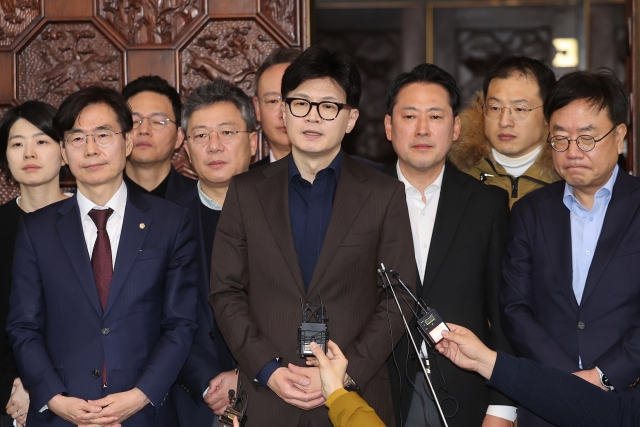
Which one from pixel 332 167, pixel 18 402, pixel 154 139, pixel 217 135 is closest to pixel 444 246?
pixel 332 167

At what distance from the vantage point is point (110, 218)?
2.79 metres

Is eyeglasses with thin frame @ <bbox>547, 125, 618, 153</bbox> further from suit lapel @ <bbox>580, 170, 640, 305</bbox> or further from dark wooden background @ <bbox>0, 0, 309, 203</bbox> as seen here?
dark wooden background @ <bbox>0, 0, 309, 203</bbox>

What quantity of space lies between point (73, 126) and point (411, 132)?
121 cm

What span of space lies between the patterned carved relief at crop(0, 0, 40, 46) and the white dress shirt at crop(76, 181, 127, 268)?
201 cm

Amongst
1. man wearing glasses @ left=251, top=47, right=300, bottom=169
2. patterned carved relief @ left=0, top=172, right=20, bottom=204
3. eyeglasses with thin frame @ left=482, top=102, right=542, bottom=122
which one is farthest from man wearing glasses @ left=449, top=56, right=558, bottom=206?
patterned carved relief @ left=0, top=172, right=20, bottom=204

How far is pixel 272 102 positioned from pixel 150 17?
1224mm

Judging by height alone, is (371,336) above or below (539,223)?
below

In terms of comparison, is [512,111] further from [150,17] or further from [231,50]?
[150,17]

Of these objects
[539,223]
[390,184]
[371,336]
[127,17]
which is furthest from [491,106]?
[127,17]

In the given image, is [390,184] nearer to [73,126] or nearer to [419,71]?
[419,71]

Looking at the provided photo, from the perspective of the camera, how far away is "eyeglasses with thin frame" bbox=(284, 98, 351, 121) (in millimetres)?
2576

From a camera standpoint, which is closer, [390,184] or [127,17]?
[390,184]

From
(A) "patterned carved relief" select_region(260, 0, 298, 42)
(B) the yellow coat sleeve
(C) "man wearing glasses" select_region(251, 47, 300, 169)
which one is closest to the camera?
(B) the yellow coat sleeve

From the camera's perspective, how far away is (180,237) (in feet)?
9.19
